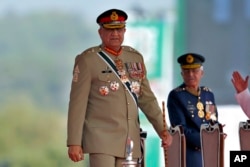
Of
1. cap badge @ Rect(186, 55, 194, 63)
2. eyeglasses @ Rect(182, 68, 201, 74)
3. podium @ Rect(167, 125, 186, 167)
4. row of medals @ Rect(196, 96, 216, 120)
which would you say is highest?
cap badge @ Rect(186, 55, 194, 63)

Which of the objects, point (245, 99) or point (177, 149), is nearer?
point (245, 99)

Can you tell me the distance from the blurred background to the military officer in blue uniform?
1.26 metres

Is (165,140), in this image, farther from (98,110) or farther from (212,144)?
(212,144)

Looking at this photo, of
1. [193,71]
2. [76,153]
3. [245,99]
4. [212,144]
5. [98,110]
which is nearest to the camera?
[76,153]

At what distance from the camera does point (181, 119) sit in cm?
784

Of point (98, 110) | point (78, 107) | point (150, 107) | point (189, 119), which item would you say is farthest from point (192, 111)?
point (78, 107)

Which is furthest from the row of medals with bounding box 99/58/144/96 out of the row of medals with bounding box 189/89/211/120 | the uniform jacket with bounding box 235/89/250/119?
the row of medals with bounding box 189/89/211/120

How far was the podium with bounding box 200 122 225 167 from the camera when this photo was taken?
307 inches

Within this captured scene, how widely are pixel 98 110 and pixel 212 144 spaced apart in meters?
1.22

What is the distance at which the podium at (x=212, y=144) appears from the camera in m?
7.79

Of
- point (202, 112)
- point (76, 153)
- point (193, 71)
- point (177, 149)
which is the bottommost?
point (76, 153)

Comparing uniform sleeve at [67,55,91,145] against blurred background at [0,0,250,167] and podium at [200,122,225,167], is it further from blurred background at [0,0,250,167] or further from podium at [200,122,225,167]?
blurred background at [0,0,250,167]

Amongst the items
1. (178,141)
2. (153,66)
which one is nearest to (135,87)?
(178,141)

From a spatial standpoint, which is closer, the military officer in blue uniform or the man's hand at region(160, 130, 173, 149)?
the man's hand at region(160, 130, 173, 149)
